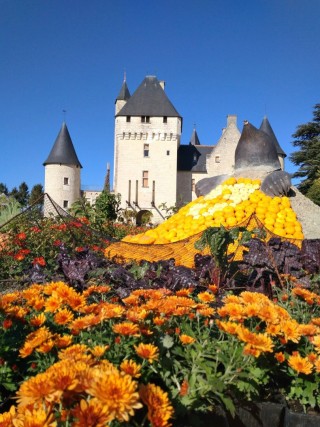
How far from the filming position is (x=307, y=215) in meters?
5.79

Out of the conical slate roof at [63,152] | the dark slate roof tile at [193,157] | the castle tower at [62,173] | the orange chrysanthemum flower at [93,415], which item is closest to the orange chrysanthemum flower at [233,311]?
the orange chrysanthemum flower at [93,415]

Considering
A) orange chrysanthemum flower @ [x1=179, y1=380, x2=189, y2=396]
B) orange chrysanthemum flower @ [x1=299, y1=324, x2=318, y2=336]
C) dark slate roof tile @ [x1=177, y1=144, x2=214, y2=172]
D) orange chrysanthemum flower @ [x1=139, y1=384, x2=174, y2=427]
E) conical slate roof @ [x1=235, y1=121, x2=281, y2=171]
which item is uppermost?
dark slate roof tile @ [x1=177, y1=144, x2=214, y2=172]

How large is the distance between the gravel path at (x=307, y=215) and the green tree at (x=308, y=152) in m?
24.7

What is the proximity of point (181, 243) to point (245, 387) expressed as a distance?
2.62 meters

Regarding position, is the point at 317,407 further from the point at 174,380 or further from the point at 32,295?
the point at 32,295

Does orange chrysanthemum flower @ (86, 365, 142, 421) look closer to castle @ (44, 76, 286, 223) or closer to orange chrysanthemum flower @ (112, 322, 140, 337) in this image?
orange chrysanthemum flower @ (112, 322, 140, 337)

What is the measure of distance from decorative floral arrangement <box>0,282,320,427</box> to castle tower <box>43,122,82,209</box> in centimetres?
3650

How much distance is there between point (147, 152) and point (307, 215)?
3143 cm

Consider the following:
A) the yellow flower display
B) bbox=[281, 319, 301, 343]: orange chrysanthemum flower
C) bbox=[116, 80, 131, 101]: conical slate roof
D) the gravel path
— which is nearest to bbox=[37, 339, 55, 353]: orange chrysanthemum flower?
bbox=[281, 319, 301, 343]: orange chrysanthemum flower

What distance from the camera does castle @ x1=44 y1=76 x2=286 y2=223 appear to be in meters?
36.0

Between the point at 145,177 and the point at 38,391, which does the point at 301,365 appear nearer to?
the point at 38,391

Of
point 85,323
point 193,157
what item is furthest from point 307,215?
point 193,157

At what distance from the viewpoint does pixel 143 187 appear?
36031mm

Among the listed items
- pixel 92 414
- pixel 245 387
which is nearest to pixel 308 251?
pixel 245 387
